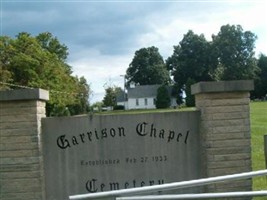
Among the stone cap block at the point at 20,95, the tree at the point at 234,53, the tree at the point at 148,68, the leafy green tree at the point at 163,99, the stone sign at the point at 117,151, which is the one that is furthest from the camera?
the tree at the point at 148,68

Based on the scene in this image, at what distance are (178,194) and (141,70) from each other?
327 ft

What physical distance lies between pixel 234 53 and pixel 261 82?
7761 millimetres

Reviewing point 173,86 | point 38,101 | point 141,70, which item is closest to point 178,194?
point 38,101

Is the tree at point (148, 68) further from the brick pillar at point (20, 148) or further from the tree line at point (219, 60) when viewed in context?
the brick pillar at point (20, 148)

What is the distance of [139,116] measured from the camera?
688cm

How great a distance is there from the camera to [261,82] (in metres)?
86.4

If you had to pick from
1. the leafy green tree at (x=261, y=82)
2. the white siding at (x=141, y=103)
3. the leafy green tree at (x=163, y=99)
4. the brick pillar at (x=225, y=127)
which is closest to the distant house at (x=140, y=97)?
the white siding at (x=141, y=103)

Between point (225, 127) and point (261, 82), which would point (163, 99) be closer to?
point (261, 82)

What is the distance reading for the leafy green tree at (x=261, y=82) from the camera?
3287 inches

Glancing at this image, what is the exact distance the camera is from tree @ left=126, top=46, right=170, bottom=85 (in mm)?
98438

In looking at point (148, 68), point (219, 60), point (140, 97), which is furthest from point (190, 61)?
point (140, 97)

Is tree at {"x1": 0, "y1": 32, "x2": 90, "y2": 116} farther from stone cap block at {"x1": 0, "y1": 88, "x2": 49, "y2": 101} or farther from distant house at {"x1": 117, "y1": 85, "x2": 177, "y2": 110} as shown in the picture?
distant house at {"x1": 117, "y1": 85, "x2": 177, "y2": 110}

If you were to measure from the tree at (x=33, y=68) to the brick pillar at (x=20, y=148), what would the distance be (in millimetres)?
31389

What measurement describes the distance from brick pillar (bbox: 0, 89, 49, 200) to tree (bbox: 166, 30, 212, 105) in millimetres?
75609
